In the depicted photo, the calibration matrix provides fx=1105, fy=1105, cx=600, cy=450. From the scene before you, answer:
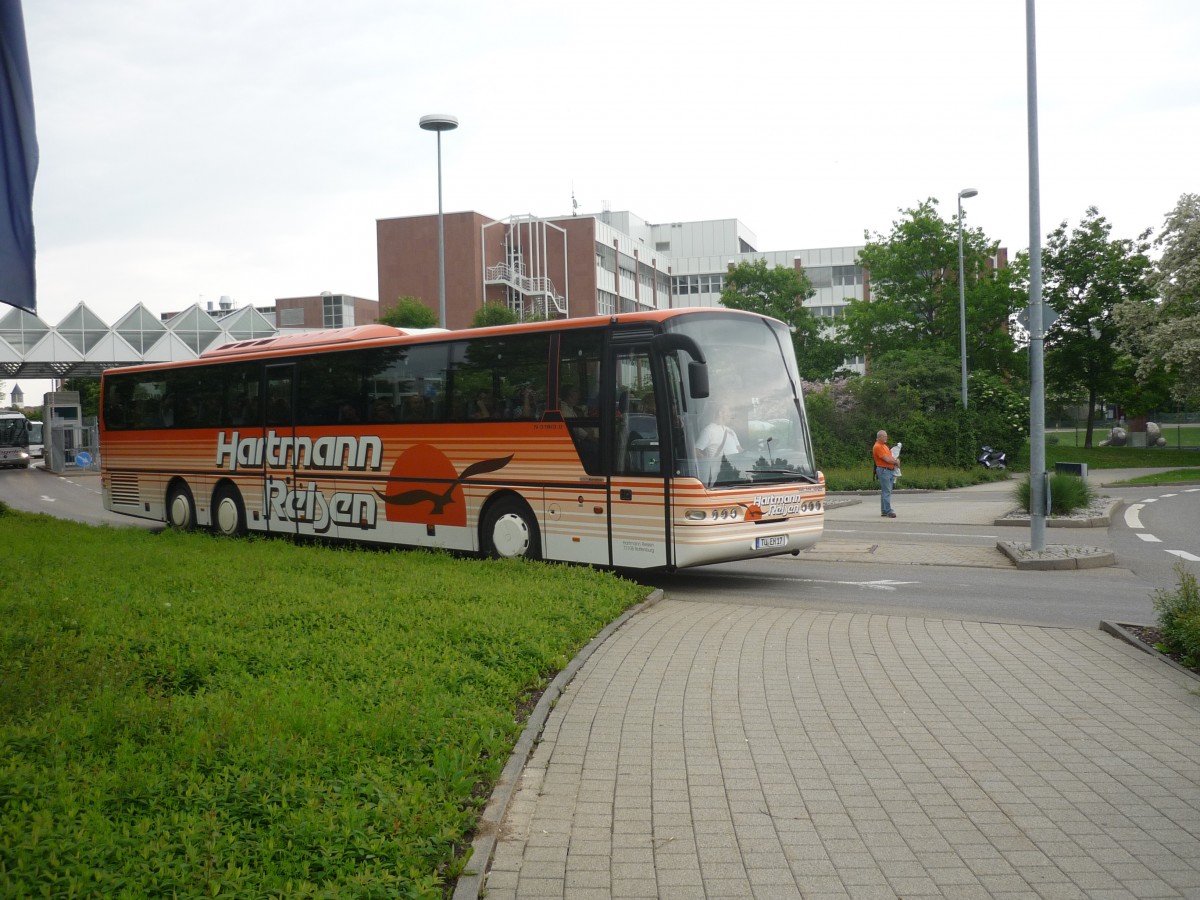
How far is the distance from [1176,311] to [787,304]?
63.5ft

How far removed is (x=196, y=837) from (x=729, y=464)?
8499 mm

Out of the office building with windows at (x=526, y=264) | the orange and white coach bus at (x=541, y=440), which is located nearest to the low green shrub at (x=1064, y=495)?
the orange and white coach bus at (x=541, y=440)

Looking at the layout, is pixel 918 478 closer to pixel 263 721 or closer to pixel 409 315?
pixel 409 315

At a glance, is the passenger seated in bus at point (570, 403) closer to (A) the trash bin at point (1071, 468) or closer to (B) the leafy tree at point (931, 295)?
(A) the trash bin at point (1071, 468)

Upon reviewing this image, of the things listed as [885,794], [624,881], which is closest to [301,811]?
[624,881]

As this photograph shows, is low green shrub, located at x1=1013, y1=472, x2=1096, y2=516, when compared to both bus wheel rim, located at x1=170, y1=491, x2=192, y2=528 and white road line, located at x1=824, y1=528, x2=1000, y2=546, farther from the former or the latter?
bus wheel rim, located at x1=170, y1=491, x2=192, y2=528

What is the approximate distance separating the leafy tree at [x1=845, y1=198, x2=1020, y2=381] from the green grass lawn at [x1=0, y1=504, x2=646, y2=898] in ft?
137

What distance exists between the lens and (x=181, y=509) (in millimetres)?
19172

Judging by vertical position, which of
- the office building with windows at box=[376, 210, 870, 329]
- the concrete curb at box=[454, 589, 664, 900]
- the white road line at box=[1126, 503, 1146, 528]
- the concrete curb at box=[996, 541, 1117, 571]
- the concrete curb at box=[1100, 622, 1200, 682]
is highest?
the office building with windows at box=[376, 210, 870, 329]

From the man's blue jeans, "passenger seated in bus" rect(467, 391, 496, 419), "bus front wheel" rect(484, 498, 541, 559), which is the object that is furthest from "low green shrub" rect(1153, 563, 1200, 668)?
the man's blue jeans

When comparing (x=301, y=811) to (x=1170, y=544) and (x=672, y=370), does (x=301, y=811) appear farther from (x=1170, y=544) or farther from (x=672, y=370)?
(x=1170, y=544)

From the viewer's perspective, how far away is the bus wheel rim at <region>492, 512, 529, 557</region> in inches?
519

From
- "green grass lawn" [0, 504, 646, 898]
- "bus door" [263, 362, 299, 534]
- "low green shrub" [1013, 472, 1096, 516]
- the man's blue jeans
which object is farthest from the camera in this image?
the man's blue jeans

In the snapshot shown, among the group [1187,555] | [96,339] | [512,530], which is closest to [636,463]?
[512,530]
